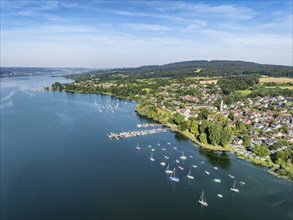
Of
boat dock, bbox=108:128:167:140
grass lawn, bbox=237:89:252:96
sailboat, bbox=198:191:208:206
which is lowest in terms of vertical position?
sailboat, bbox=198:191:208:206

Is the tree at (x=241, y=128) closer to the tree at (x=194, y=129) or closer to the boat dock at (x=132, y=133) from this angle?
the tree at (x=194, y=129)

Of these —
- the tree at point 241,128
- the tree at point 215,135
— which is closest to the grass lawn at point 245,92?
the tree at point 241,128

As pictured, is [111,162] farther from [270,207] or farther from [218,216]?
[270,207]

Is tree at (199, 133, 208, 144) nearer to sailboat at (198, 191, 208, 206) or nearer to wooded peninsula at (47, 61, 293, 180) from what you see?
wooded peninsula at (47, 61, 293, 180)

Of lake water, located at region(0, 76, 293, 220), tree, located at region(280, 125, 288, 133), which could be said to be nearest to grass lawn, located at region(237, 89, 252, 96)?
tree, located at region(280, 125, 288, 133)

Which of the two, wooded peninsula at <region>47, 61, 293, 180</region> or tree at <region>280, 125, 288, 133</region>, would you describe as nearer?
wooded peninsula at <region>47, 61, 293, 180</region>

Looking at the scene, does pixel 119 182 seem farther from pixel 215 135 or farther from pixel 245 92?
pixel 245 92

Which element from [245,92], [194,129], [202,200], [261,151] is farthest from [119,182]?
[245,92]

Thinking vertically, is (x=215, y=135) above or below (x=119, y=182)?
above

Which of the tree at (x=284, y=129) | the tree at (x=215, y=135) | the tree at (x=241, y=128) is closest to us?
the tree at (x=215, y=135)
